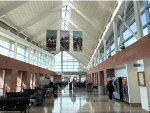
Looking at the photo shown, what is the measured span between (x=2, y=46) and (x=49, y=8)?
214 inches

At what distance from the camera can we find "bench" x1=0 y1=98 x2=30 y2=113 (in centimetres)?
741

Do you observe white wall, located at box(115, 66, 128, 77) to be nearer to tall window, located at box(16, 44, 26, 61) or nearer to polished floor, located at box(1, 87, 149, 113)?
polished floor, located at box(1, 87, 149, 113)

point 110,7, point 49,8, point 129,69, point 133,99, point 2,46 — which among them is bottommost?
point 133,99

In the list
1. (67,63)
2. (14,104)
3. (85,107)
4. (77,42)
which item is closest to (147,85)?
(85,107)

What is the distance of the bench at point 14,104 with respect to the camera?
7.41 metres

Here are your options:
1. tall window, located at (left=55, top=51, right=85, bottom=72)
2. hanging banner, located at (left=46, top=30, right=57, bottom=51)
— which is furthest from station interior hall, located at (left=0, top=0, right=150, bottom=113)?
tall window, located at (left=55, top=51, right=85, bottom=72)

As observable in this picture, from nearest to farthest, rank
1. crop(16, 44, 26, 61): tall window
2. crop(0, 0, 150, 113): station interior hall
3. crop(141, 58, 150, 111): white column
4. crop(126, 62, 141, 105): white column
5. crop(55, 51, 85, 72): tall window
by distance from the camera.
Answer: crop(141, 58, 150, 111): white column, crop(0, 0, 150, 113): station interior hall, crop(126, 62, 141, 105): white column, crop(16, 44, 26, 61): tall window, crop(55, 51, 85, 72): tall window

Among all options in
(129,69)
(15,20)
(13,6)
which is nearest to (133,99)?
(129,69)

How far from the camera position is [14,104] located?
294 inches

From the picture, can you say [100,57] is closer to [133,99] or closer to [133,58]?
[133,99]

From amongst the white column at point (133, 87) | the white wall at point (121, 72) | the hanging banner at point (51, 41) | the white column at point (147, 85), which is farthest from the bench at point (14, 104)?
the white wall at point (121, 72)

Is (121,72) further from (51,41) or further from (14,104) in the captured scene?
(14,104)

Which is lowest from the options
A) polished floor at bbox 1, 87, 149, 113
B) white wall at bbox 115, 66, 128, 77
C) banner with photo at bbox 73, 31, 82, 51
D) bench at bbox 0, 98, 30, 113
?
polished floor at bbox 1, 87, 149, 113

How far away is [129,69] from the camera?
10.6m
